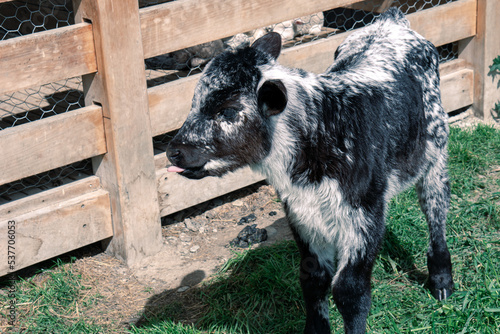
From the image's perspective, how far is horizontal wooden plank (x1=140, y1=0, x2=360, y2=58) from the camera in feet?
13.3

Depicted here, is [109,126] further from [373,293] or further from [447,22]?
[447,22]

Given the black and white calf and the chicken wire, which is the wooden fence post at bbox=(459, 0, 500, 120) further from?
the chicken wire

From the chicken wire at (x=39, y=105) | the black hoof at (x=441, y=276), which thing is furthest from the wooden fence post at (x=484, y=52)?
the chicken wire at (x=39, y=105)

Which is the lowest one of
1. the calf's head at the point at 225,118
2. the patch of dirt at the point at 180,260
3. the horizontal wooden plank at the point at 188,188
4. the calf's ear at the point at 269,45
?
the patch of dirt at the point at 180,260

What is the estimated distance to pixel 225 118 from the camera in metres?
2.81

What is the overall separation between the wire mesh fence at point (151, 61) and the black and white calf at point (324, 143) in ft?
6.17

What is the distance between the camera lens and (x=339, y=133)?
2963 mm

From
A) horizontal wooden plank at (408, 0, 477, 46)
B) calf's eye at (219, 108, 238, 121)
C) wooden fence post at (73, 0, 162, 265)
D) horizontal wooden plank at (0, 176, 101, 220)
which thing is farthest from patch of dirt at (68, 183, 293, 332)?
horizontal wooden plank at (408, 0, 477, 46)

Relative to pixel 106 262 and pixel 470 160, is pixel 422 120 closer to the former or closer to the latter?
pixel 470 160

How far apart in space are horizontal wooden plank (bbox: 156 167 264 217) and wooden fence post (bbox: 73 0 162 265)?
15 cm

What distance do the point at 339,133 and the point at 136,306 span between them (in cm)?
176

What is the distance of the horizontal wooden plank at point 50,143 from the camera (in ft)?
12.3

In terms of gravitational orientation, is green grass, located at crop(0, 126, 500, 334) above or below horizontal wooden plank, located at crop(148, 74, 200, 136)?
below

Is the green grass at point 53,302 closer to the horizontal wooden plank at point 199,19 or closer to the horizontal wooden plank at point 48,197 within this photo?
the horizontal wooden plank at point 48,197
